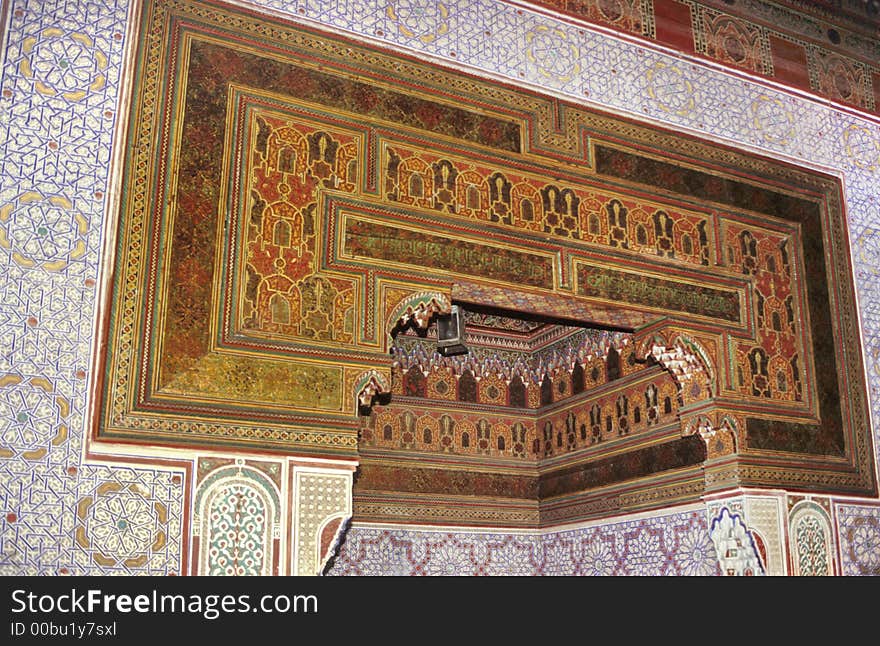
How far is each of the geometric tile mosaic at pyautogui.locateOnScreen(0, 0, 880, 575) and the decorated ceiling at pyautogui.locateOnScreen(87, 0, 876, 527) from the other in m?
0.13

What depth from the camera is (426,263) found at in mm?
4781

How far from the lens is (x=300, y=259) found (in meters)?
4.47

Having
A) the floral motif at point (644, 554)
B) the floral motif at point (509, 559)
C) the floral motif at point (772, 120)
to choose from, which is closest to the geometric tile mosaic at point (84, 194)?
the floral motif at point (772, 120)

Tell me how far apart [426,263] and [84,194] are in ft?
5.28

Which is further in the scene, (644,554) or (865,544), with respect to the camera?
(644,554)

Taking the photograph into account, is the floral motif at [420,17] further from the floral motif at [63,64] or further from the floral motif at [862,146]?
the floral motif at [862,146]

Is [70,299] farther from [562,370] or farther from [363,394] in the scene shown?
[562,370]

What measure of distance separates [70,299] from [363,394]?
1.33 meters

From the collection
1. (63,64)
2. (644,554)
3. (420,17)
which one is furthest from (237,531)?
Answer: (644,554)

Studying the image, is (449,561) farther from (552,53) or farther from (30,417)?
(30,417)

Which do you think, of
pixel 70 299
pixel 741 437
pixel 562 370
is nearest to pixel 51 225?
pixel 70 299

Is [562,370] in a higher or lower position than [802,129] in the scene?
lower

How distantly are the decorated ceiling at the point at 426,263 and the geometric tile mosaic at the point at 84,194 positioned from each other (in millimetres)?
130

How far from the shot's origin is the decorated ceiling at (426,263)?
4195mm
